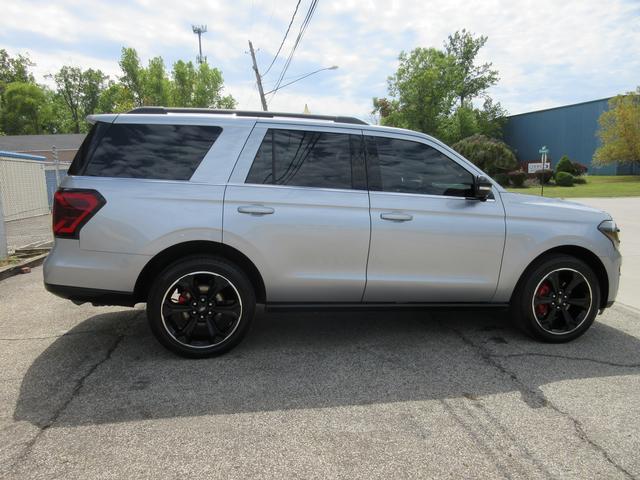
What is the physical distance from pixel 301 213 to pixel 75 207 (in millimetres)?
1703

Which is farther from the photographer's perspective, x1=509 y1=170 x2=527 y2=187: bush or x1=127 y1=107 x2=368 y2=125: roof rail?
x1=509 y1=170 x2=527 y2=187: bush

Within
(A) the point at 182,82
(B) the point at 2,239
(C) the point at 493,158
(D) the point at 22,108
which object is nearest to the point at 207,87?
(A) the point at 182,82

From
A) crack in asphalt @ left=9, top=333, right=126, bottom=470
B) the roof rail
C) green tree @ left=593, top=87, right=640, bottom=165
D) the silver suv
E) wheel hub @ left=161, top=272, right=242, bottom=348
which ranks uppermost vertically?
green tree @ left=593, top=87, right=640, bottom=165

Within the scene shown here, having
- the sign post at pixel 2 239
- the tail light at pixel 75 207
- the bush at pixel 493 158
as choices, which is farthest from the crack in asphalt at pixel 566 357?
the bush at pixel 493 158

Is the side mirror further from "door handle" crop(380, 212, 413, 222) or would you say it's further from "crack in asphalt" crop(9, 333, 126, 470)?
"crack in asphalt" crop(9, 333, 126, 470)

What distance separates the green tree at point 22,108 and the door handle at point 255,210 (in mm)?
75890

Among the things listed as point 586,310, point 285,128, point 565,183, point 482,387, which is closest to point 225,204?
point 285,128

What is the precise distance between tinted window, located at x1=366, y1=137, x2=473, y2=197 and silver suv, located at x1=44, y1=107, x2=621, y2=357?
10 mm

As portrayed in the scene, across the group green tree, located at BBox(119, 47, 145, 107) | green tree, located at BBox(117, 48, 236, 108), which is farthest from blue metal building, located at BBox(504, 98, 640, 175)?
green tree, located at BBox(119, 47, 145, 107)

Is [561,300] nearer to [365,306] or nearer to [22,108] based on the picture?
[365,306]

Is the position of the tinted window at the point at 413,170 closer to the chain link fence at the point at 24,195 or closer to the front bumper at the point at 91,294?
the front bumper at the point at 91,294

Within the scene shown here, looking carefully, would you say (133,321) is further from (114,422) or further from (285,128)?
(285,128)

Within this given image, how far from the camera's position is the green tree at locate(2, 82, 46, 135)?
215 feet

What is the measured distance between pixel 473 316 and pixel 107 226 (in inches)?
147
